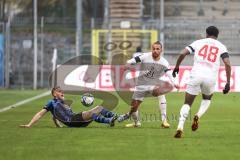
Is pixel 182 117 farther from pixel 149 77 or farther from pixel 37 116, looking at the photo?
pixel 37 116

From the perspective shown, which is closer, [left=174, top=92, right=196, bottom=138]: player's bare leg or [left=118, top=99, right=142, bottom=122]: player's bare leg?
[left=174, top=92, right=196, bottom=138]: player's bare leg

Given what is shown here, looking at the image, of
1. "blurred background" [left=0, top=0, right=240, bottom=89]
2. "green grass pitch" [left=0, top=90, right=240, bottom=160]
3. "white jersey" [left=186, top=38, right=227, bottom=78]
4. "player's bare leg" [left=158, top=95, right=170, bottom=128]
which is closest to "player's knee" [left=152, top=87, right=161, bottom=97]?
"player's bare leg" [left=158, top=95, right=170, bottom=128]

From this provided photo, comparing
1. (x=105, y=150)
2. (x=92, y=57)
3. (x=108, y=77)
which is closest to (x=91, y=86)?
(x=108, y=77)

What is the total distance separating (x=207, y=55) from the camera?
57.6ft

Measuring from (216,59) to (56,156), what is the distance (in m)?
4.79

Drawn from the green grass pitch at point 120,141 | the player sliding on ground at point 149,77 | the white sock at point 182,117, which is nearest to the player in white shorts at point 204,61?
the white sock at point 182,117

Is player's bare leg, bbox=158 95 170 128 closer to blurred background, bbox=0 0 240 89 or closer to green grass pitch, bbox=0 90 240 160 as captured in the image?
green grass pitch, bbox=0 90 240 160

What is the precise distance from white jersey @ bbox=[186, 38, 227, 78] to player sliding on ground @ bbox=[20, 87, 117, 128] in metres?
2.97

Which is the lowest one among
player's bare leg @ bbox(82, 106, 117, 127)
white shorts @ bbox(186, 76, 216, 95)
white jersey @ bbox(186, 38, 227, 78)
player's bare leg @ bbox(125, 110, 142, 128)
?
player's bare leg @ bbox(125, 110, 142, 128)

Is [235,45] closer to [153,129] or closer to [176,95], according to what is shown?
[176,95]

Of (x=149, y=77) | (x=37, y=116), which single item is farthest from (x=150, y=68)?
(x=37, y=116)

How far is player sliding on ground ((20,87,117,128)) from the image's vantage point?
63.5 feet

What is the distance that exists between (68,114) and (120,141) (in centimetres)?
298

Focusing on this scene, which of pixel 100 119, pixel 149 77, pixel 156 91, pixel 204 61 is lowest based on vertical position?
pixel 100 119
